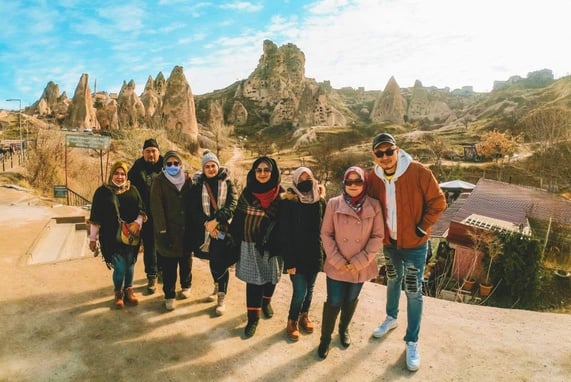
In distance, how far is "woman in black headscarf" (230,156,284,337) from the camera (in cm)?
370

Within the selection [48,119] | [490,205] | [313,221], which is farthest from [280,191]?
[48,119]

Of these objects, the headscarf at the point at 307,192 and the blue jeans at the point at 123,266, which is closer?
the headscarf at the point at 307,192

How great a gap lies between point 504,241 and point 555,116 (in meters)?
27.1

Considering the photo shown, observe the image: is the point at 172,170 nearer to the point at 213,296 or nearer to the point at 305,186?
the point at 305,186

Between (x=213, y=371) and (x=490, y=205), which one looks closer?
(x=213, y=371)

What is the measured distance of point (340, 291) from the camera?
11.5 feet

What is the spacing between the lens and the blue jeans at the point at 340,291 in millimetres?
3486

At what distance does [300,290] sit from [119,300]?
222 cm

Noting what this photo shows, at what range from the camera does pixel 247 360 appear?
11.5 ft

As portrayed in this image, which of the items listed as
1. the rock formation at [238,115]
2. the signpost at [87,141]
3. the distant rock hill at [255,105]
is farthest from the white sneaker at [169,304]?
the rock formation at [238,115]

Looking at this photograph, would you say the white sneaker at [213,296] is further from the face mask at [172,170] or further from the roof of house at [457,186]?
the roof of house at [457,186]

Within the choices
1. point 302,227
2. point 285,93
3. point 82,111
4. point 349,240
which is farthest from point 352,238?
point 285,93

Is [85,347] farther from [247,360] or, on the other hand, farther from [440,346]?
[440,346]

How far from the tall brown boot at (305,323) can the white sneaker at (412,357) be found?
3.29 feet
